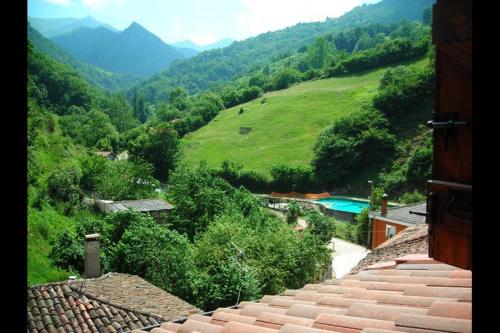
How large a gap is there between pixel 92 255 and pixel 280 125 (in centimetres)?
4829

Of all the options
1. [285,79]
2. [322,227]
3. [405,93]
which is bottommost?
[322,227]

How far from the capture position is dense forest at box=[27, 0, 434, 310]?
667 inches

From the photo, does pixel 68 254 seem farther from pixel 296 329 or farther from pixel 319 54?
pixel 319 54

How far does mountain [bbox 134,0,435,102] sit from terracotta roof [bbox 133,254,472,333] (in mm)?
145840

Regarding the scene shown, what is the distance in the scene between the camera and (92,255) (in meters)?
12.9

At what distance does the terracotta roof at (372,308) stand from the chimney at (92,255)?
30.8ft

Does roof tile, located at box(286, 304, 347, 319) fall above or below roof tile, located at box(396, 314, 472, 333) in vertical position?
below

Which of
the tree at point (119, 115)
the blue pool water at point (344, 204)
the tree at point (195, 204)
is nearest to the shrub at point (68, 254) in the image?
the tree at point (195, 204)

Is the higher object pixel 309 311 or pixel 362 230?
pixel 309 311

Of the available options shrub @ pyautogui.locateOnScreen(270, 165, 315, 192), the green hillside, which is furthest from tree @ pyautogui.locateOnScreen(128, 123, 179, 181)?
shrub @ pyautogui.locateOnScreen(270, 165, 315, 192)

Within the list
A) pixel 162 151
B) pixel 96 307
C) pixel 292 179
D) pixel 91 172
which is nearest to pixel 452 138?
pixel 96 307

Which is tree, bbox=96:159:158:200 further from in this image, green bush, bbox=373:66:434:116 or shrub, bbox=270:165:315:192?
green bush, bbox=373:66:434:116

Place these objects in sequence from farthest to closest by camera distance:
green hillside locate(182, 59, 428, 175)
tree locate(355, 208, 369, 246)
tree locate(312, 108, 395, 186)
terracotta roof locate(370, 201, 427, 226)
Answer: green hillside locate(182, 59, 428, 175), tree locate(312, 108, 395, 186), tree locate(355, 208, 369, 246), terracotta roof locate(370, 201, 427, 226)
